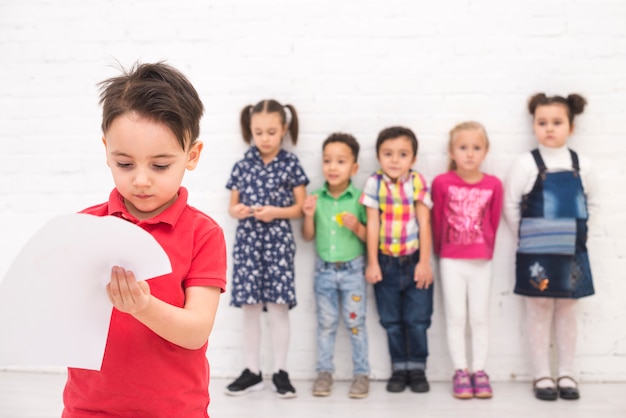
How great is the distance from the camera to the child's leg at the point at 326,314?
344 centimetres

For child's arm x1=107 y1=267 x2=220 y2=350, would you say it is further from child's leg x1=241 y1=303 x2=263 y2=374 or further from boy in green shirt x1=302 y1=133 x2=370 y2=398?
child's leg x1=241 y1=303 x2=263 y2=374

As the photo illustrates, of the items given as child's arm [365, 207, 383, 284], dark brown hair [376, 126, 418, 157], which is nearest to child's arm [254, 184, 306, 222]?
child's arm [365, 207, 383, 284]

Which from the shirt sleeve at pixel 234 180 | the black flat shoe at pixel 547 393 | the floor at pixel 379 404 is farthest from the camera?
the shirt sleeve at pixel 234 180

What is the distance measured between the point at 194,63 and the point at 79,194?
93cm

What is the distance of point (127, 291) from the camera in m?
1.10

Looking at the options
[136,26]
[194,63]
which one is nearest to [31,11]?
[136,26]

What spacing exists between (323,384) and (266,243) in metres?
0.74

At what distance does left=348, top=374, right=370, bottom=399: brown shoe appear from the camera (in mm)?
3334

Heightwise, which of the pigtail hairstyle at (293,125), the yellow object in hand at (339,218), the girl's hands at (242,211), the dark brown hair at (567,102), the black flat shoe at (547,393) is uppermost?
the dark brown hair at (567,102)

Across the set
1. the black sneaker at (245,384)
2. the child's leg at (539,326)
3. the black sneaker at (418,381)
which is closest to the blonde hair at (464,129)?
the child's leg at (539,326)

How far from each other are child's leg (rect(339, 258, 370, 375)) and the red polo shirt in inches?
81.8

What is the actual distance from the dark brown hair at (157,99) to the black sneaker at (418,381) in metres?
2.40

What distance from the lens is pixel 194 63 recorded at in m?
3.60

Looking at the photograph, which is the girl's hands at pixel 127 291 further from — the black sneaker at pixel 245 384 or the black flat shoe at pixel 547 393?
the black flat shoe at pixel 547 393
